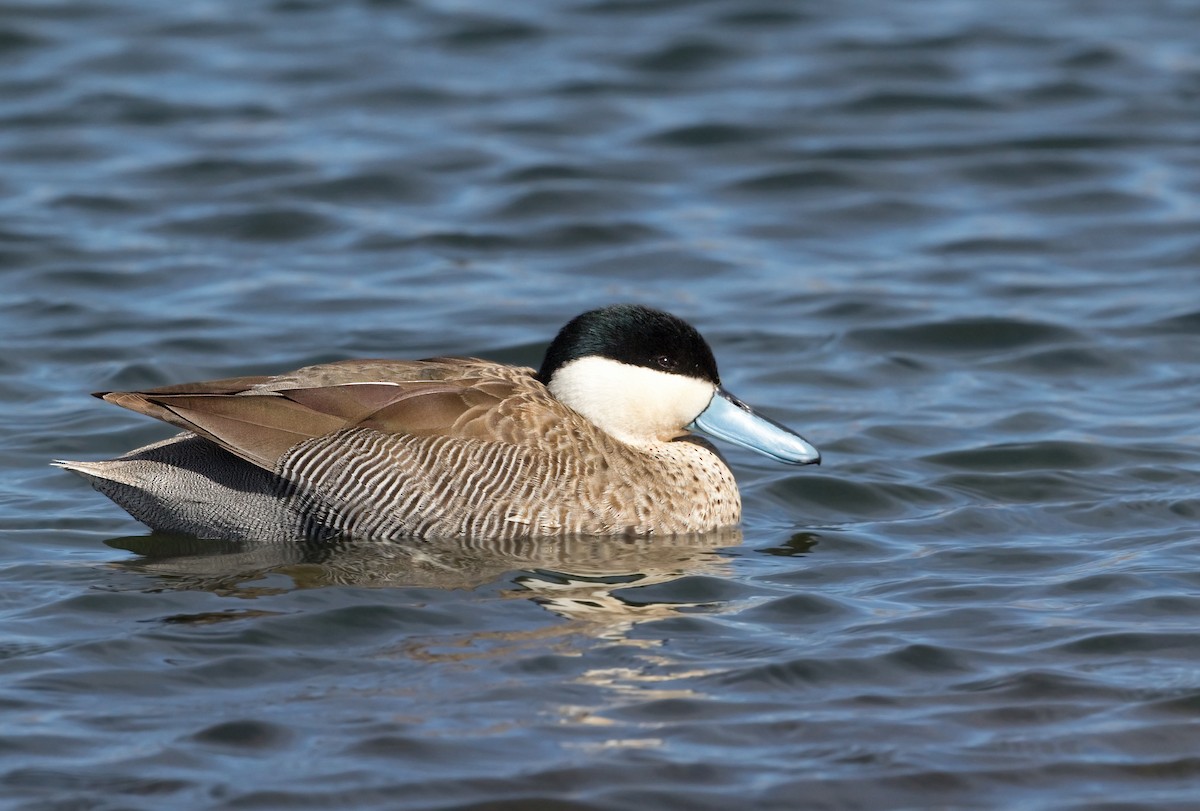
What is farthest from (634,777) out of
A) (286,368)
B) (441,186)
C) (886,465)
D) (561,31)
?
(561,31)

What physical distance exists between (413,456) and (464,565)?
0.57m

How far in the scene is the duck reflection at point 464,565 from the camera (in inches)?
294

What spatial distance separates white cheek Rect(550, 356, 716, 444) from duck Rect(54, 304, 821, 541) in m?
0.01

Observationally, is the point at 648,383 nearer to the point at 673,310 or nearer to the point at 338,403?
the point at 338,403

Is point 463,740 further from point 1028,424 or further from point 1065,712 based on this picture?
point 1028,424

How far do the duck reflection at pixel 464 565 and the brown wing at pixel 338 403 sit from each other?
46 cm

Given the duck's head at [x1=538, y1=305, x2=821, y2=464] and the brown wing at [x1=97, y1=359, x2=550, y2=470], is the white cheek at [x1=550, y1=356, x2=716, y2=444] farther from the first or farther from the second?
the brown wing at [x1=97, y1=359, x2=550, y2=470]

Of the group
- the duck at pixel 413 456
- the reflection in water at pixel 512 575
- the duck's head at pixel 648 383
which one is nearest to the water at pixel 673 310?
the reflection in water at pixel 512 575

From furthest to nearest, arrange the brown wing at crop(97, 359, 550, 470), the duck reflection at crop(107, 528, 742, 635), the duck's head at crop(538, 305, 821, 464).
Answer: the duck's head at crop(538, 305, 821, 464)
the brown wing at crop(97, 359, 550, 470)
the duck reflection at crop(107, 528, 742, 635)

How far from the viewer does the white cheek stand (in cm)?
845

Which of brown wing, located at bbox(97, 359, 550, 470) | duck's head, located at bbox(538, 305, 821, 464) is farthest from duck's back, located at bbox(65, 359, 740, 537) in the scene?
duck's head, located at bbox(538, 305, 821, 464)

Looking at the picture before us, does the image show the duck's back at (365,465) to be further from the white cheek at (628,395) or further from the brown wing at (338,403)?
the white cheek at (628,395)

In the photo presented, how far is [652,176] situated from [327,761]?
9.18 m

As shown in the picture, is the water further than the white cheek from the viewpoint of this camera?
No
